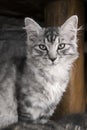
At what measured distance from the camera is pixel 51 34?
78.4 inches

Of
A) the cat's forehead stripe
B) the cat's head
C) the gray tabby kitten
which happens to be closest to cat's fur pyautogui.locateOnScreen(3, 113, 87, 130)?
the gray tabby kitten

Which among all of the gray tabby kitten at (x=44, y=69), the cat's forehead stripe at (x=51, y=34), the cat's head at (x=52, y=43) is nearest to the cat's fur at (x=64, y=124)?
the gray tabby kitten at (x=44, y=69)

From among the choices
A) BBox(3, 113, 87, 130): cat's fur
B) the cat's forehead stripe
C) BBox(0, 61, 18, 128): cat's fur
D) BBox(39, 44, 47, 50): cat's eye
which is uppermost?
the cat's forehead stripe

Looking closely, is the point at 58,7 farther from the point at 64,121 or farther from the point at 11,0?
the point at 64,121

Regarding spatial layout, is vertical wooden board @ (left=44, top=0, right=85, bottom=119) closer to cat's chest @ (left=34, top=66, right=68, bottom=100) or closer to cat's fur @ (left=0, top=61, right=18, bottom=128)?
cat's chest @ (left=34, top=66, right=68, bottom=100)

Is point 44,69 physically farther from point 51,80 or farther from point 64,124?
point 64,124

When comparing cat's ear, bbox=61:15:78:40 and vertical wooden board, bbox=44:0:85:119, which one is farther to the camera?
vertical wooden board, bbox=44:0:85:119

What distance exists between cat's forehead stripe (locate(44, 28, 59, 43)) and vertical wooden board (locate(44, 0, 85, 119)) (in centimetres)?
25

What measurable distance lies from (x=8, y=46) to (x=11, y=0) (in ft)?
1.98

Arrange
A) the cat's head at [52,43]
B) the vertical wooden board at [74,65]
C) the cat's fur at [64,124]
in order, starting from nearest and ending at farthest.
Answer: the cat's fur at [64,124] < the cat's head at [52,43] < the vertical wooden board at [74,65]

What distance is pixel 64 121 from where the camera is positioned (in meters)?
2.04

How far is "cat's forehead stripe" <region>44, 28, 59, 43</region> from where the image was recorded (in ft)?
6.46

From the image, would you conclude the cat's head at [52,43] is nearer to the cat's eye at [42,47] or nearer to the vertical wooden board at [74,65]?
the cat's eye at [42,47]

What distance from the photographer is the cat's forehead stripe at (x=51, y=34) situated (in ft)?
6.46
